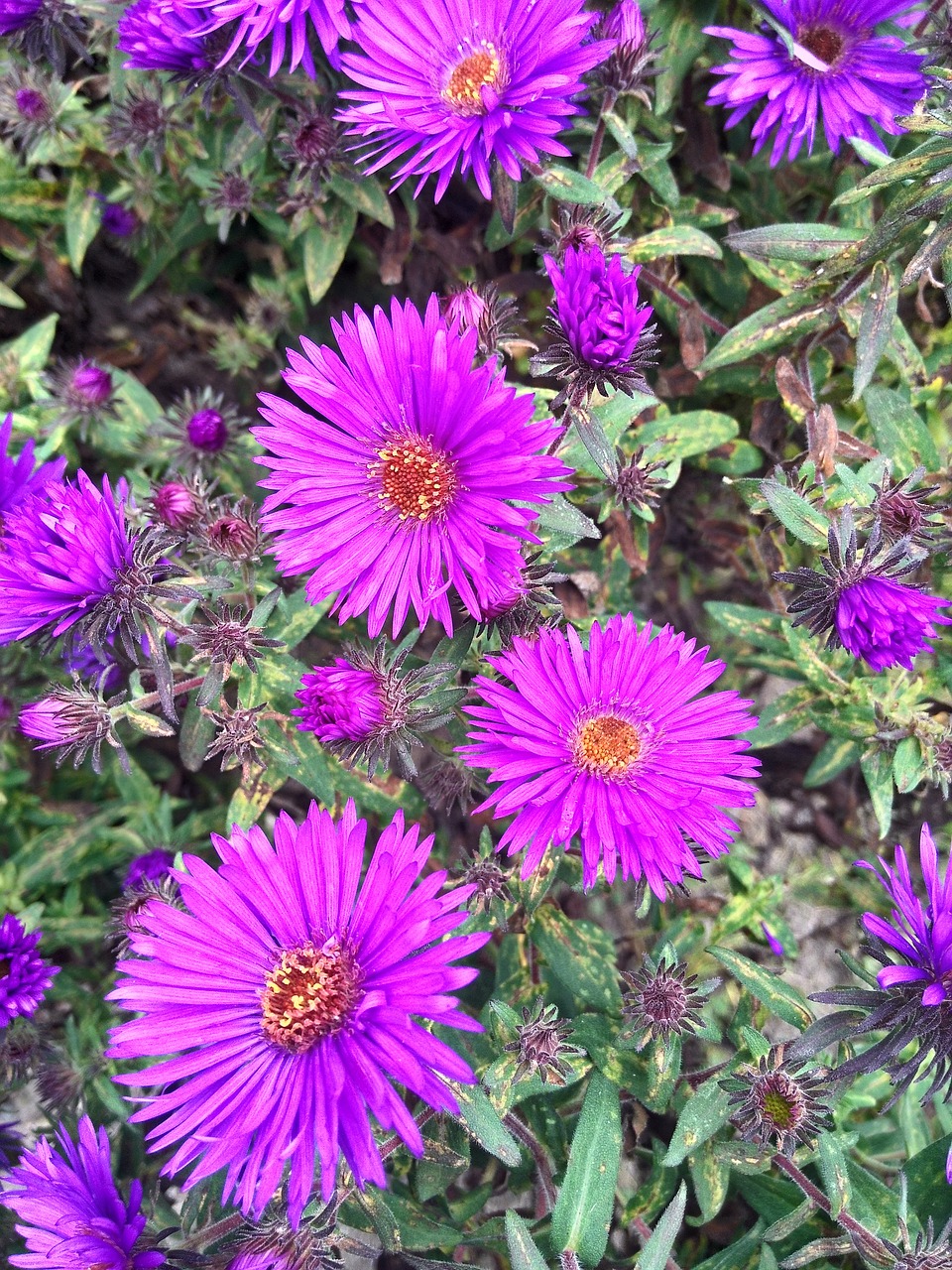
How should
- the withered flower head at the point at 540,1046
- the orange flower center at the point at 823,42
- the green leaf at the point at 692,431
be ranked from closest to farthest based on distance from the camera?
1. the withered flower head at the point at 540,1046
2. the orange flower center at the point at 823,42
3. the green leaf at the point at 692,431

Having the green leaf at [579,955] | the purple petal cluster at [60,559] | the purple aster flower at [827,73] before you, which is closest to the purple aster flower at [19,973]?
the purple petal cluster at [60,559]

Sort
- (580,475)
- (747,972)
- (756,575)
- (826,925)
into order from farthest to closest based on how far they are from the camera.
→ (826,925) < (756,575) < (580,475) < (747,972)

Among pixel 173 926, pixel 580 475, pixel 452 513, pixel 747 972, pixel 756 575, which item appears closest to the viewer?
pixel 173 926

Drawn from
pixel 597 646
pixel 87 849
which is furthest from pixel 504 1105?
pixel 87 849

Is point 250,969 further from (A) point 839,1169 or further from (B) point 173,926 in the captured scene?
(A) point 839,1169

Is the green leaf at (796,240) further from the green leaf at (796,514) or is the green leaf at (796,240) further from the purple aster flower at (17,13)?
the purple aster flower at (17,13)

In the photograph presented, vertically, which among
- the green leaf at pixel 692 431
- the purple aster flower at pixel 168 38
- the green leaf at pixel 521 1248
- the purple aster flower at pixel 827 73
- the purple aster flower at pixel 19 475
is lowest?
the green leaf at pixel 521 1248

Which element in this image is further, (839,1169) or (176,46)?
(176,46)
